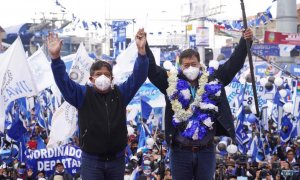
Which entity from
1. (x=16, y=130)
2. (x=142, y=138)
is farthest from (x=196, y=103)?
(x=142, y=138)

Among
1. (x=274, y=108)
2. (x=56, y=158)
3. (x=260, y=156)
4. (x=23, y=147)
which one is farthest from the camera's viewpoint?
(x=274, y=108)

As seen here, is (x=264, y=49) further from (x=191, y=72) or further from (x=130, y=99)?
(x=130, y=99)

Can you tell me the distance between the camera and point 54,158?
954 centimetres

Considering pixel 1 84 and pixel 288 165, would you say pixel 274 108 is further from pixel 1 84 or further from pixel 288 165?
pixel 1 84

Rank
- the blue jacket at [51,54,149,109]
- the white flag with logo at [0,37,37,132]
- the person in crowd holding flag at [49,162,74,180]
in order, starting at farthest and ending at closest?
1. the white flag with logo at [0,37,37,132]
2. the person in crowd holding flag at [49,162,74,180]
3. the blue jacket at [51,54,149,109]

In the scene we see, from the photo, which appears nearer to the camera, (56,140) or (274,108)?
(56,140)

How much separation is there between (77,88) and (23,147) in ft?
22.4

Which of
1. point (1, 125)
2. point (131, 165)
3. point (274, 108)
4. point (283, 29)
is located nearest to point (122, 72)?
point (131, 165)

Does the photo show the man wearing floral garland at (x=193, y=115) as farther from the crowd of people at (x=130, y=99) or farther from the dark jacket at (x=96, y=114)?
the dark jacket at (x=96, y=114)

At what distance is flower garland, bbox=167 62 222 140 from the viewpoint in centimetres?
382

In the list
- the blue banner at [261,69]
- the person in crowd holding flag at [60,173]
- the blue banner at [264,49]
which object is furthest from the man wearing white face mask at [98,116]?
the blue banner at [261,69]

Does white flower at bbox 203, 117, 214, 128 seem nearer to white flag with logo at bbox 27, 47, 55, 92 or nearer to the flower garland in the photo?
the flower garland

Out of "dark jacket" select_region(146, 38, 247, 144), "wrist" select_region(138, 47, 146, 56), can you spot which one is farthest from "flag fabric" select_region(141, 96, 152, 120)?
"wrist" select_region(138, 47, 146, 56)

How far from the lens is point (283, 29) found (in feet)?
56.0
